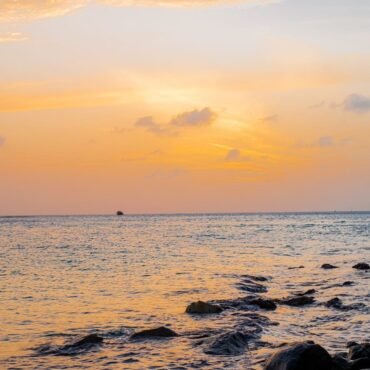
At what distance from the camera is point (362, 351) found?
14312 mm

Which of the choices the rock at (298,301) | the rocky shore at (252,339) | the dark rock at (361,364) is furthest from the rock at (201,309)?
the dark rock at (361,364)

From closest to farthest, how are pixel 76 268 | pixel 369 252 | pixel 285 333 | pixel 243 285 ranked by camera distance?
1. pixel 285 333
2. pixel 243 285
3. pixel 76 268
4. pixel 369 252

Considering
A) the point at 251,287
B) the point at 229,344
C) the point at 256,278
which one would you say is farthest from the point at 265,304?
the point at 256,278

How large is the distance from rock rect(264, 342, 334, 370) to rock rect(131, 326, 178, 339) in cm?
531

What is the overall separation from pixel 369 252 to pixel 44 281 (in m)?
34.9

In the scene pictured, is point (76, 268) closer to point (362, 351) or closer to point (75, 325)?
point (75, 325)

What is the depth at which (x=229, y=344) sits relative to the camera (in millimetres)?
16859

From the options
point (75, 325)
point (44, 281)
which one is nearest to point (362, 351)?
point (75, 325)

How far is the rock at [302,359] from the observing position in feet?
43.9

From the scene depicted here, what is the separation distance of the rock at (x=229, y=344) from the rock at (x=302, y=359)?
265 centimetres

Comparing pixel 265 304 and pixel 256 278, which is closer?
pixel 265 304

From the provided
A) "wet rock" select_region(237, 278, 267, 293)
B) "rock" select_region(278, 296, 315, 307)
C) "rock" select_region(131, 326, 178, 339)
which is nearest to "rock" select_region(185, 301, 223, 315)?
"rock" select_region(278, 296, 315, 307)

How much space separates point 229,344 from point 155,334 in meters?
2.73

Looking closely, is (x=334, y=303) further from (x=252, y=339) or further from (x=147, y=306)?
(x=252, y=339)
